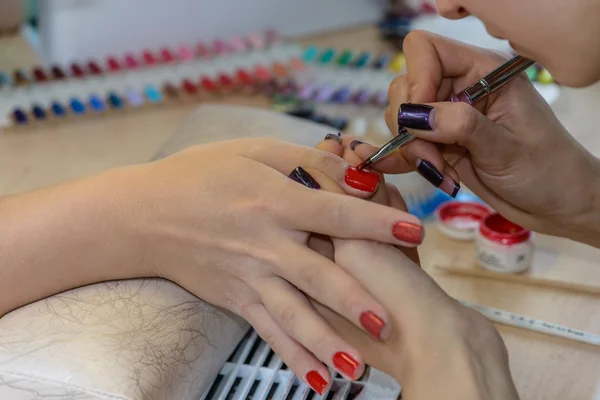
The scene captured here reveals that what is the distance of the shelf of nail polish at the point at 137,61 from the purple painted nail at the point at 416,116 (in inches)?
37.4

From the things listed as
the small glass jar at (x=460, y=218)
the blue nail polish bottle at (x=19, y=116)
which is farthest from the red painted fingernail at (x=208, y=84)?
the small glass jar at (x=460, y=218)

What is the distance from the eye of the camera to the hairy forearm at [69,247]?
753 mm

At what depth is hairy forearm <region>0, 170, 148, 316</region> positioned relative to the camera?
2.47 ft

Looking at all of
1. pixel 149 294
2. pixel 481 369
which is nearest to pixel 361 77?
pixel 149 294

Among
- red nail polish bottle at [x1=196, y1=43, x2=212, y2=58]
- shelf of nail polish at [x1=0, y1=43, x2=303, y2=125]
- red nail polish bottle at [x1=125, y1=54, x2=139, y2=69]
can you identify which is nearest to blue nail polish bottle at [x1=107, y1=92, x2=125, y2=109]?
shelf of nail polish at [x1=0, y1=43, x2=303, y2=125]

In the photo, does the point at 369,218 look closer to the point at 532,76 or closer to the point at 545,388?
the point at 545,388

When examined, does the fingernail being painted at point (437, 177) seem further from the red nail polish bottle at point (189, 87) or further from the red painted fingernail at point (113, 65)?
the red painted fingernail at point (113, 65)

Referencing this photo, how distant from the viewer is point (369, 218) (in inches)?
25.3

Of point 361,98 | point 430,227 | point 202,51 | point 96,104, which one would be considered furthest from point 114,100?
point 430,227

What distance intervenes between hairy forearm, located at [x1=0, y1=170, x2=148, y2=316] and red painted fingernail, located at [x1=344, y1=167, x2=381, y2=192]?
0.23m

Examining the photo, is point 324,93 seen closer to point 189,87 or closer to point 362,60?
point 362,60

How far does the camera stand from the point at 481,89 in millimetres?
758

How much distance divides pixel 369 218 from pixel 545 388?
0.89ft

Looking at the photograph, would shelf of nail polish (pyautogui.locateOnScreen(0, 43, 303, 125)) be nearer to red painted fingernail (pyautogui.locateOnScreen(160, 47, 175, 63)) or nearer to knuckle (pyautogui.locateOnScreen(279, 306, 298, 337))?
red painted fingernail (pyautogui.locateOnScreen(160, 47, 175, 63))
